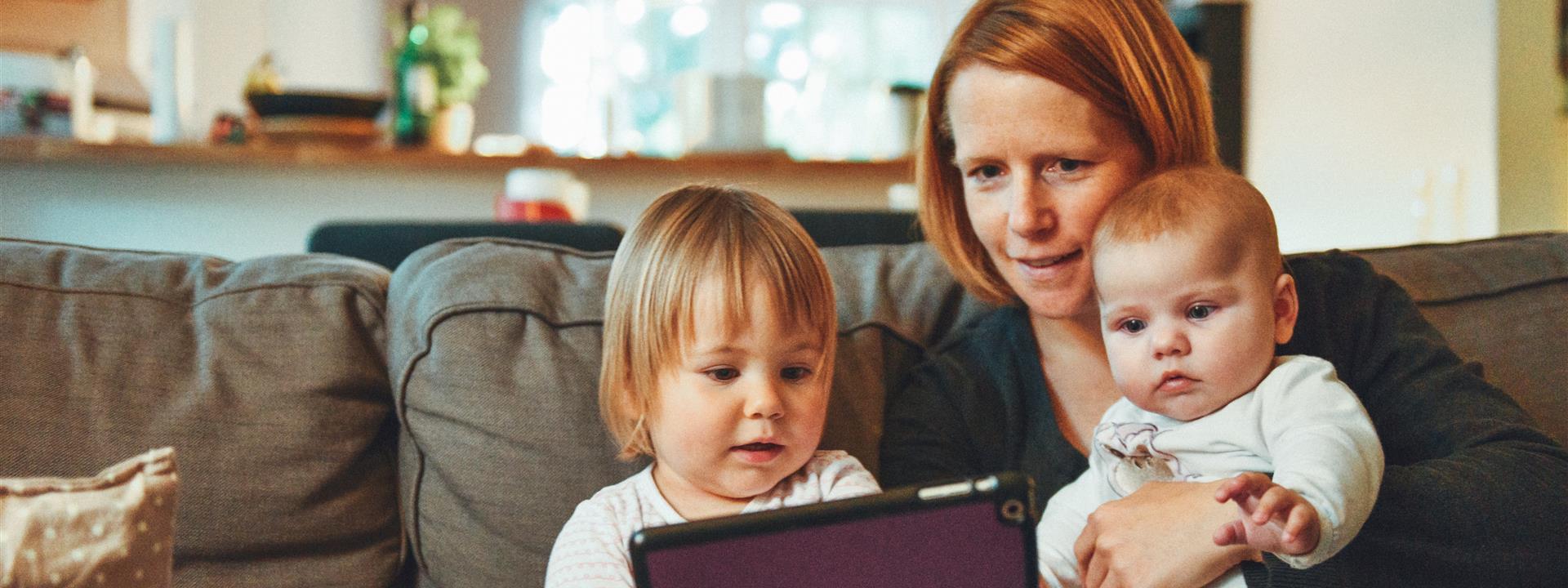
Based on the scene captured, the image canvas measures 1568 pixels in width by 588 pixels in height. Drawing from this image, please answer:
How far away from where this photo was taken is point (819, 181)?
3.66 metres

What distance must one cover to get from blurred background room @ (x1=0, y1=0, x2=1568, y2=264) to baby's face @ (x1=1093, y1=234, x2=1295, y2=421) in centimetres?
161

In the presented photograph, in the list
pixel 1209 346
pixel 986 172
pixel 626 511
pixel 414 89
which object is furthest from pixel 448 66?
pixel 1209 346

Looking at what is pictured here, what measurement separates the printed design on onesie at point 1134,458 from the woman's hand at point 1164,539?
0.16 feet

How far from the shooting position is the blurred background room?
3061 millimetres

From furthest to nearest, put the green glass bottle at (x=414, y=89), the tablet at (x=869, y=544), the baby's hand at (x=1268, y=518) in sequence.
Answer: the green glass bottle at (x=414, y=89)
the baby's hand at (x=1268, y=518)
the tablet at (x=869, y=544)

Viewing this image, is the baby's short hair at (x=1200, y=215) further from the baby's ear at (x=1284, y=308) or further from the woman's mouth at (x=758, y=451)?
the woman's mouth at (x=758, y=451)

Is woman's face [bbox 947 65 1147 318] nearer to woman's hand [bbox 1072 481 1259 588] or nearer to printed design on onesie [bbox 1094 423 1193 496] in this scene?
printed design on onesie [bbox 1094 423 1193 496]

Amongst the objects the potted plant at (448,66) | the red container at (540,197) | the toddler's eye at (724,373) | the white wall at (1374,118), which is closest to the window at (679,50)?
the potted plant at (448,66)

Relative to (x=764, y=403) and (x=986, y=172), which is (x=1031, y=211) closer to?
(x=986, y=172)

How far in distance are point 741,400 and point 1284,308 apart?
1.70 feet

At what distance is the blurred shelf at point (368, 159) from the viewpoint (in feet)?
10.5

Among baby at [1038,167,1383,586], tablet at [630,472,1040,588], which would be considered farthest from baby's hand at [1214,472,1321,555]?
tablet at [630,472,1040,588]

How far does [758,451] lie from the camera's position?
1104mm

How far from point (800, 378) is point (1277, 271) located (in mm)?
455
